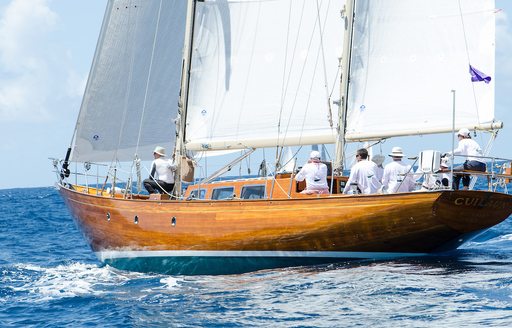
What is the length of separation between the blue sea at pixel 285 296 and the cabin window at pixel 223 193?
193 cm

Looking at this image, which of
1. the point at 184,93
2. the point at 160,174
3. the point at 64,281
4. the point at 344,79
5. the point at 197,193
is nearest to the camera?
the point at 64,281

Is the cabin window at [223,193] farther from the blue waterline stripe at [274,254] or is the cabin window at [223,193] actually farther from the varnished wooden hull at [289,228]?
the blue waterline stripe at [274,254]

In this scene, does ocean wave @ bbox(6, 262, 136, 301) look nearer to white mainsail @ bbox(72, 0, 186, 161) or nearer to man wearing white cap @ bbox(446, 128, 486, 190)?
white mainsail @ bbox(72, 0, 186, 161)

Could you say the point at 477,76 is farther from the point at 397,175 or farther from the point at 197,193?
the point at 197,193

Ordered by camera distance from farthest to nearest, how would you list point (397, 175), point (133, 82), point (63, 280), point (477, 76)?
point (133, 82) → point (63, 280) → point (477, 76) → point (397, 175)

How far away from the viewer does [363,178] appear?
17781 millimetres

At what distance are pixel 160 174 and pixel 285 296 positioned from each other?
21.8 feet

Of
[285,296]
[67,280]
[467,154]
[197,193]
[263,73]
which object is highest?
[263,73]

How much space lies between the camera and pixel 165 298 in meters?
16.1

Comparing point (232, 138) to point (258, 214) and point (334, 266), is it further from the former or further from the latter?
point (334, 266)

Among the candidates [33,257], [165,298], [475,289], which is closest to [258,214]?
[165,298]

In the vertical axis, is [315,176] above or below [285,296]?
above

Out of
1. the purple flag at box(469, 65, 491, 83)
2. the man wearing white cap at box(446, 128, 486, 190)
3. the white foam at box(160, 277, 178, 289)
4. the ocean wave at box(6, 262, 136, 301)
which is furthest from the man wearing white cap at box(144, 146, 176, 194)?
the purple flag at box(469, 65, 491, 83)

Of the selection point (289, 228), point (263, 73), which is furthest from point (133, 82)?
point (289, 228)
